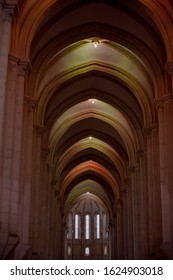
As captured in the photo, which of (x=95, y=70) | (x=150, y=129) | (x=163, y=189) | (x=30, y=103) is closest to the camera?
(x=163, y=189)

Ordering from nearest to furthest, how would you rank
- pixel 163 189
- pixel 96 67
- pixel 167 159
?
pixel 167 159
pixel 163 189
pixel 96 67

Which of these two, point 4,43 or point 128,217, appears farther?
point 128,217

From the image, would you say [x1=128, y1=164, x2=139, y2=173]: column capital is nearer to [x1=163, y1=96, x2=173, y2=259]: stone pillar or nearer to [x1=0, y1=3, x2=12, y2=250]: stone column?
[x1=163, y1=96, x2=173, y2=259]: stone pillar

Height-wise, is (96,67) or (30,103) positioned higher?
(96,67)

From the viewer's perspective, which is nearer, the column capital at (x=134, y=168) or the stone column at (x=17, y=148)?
the stone column at (x=17, y=148)

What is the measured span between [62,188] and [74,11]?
841 inches

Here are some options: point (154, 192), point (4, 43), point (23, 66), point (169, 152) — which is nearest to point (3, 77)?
point (4, 43)

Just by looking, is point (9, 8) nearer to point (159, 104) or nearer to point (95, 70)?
point (159, 104)

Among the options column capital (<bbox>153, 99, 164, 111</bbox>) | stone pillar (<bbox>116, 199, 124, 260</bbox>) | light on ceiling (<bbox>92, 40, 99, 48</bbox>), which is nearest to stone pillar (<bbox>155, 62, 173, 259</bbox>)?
column capital (<bbox>153, 99, 164, 111</bbox>)

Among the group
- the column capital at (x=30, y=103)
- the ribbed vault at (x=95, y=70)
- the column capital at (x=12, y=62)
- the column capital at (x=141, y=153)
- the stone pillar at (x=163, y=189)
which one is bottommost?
the stone pillar at (x=163, y=189)

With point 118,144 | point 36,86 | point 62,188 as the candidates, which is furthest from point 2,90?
point 62,188

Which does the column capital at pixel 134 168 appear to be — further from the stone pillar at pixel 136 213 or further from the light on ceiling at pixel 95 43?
the light on ceiling at pixel 95 43

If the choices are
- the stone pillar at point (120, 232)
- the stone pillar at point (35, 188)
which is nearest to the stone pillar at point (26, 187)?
the stone pillar at point (35, 188)

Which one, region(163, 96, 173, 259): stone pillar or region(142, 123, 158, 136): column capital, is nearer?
region(163, 96, 173, 259): stone pillar
